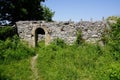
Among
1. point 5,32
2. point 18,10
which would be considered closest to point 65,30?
point 5,32

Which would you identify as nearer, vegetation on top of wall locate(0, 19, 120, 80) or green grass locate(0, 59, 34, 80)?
vegetation on top of wall locate(0, 19, 120, 80)

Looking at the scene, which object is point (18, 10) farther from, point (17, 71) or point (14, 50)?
point (17, 71)

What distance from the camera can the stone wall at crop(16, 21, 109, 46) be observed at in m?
16.7

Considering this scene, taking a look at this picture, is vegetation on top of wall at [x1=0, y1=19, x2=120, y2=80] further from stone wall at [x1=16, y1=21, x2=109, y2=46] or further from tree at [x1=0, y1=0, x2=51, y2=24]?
tree at [x1=0, y1=0, x2=51, y2=24]

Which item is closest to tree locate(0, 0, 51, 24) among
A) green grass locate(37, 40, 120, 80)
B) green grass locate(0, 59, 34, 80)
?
green grass locate(37, 40, 120, 80)

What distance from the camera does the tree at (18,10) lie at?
22641mm

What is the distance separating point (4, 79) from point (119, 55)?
18.3ft

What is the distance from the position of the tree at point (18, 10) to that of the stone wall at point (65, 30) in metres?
4.24

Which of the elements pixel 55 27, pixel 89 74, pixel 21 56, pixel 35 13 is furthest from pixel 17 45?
pixel 35 13

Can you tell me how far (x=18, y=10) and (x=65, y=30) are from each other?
6809 millimetres

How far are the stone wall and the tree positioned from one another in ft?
13.9

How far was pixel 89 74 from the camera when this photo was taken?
12133mm

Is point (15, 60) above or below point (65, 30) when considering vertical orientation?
below

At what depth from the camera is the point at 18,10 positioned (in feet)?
75.0
